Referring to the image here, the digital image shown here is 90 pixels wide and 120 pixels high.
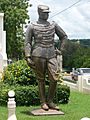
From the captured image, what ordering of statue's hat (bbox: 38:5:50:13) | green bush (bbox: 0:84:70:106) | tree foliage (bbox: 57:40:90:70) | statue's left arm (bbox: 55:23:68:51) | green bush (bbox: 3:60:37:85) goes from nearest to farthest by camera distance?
statue's hat (bbox: 38:5:50:13) → statue's left arm (bbox: 55:23:68:51) → green bush (bbox: 0:84:70:106) → green bush (bbox: 3:60:37:85) → tree foliage (bbox: 57:40:90:70)

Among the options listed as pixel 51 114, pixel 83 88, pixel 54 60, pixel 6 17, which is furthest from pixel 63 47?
pixel 6 17

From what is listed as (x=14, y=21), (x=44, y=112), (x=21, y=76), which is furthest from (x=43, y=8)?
(x=14, y=21)

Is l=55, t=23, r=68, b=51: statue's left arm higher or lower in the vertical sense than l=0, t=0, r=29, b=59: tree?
higher

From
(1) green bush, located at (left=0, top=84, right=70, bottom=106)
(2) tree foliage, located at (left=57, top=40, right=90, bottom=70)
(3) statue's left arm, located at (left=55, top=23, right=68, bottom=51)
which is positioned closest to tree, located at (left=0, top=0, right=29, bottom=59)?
(2) tree foliage, located at (left=57, top=40, right=90, bottom=70)

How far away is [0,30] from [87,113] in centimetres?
1178

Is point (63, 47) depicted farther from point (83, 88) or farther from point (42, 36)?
point (83, 88)

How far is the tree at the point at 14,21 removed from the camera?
1511 inches

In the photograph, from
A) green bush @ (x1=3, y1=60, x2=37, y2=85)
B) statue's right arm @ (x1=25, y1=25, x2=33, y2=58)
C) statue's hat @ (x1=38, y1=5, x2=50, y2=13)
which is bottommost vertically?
green bush @ (x1=3, y1=60, x2=37, y2=85)

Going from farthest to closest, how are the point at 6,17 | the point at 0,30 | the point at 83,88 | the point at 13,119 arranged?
the point at 6,17 → the point at 0,30 → the point at 83,88 → the point at 13,119

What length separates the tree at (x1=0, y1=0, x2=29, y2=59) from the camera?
1511 inches

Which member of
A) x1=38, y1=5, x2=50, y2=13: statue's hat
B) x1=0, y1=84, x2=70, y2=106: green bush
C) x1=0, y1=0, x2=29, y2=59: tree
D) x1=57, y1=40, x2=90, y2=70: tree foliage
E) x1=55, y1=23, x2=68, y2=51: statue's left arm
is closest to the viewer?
x1=38, y1=5, x2=50, y2=13: statue's hat

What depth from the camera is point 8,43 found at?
40.5m

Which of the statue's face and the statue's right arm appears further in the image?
the statue's face

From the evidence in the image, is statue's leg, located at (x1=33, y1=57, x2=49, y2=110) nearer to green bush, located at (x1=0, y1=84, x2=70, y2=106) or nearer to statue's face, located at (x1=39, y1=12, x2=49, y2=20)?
statue's face, located at (x1=39, y1=12, x2=49, y2=20)
